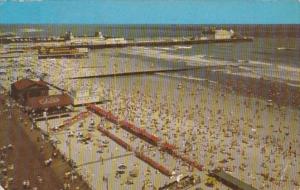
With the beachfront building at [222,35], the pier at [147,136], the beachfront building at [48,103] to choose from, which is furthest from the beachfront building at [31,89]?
the beachfront building at [222,35]

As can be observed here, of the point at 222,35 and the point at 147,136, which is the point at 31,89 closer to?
the point at 147,136

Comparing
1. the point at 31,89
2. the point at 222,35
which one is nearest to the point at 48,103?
the point at 31,89

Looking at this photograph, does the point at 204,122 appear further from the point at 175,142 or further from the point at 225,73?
the point at 225,73

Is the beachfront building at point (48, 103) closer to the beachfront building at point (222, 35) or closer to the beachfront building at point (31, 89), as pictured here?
the beachfront building at point (31, 89)

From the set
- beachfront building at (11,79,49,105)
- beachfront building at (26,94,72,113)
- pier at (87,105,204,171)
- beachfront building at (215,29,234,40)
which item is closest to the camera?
pier at (87,105,204,171)

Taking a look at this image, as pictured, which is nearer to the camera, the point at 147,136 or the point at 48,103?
the point at 147,136

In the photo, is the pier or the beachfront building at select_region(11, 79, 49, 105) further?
the beachfront building at select_region(11, 79, 49, 105)

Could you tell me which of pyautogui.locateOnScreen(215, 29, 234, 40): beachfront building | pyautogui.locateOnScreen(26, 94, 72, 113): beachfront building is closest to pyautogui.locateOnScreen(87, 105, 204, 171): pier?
pyautogui.locateOnScreen(26, 94, 72, 113): beachfront building

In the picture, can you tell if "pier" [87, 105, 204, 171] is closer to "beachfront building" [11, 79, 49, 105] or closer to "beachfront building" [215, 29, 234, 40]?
"beachfront building" [11, 79, 49, 105]

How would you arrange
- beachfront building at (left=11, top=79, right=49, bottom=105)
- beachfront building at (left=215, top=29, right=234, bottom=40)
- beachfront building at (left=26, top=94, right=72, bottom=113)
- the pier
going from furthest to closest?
beachfront building at (left=215, top=29, right=234, bottom=40) → beachfront building at (left=11, top=79, right=49, bottom=105) → beachfront building at (left=26, top=94, right=72, bottom=113) → the pier

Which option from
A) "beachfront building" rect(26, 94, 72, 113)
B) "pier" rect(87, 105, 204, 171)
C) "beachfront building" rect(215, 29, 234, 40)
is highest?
"beachfront building" rect(215, 29, 234, 40)

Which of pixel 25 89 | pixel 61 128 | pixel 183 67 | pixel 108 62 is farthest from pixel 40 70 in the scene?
pixel 61 128
